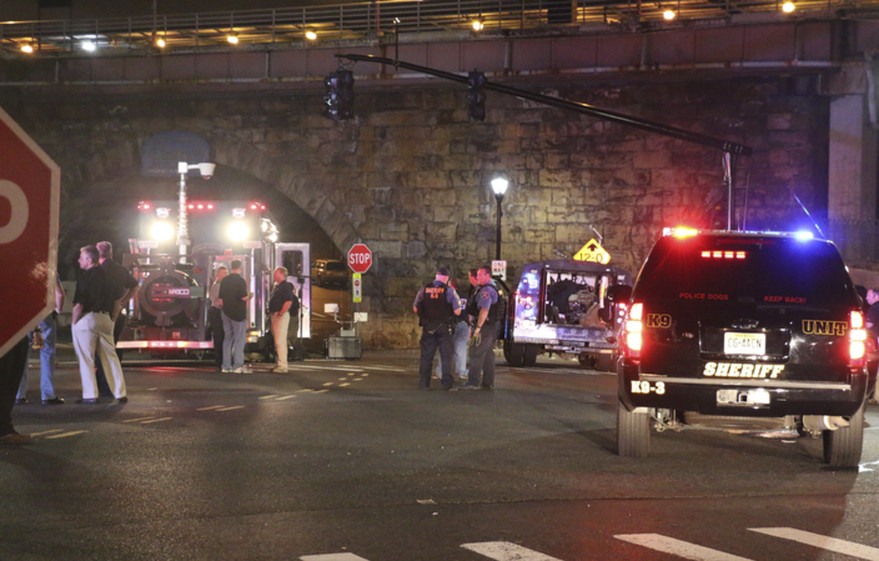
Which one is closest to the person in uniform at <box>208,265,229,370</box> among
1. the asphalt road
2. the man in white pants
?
the asphalt road

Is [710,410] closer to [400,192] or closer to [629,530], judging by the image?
[629,530]

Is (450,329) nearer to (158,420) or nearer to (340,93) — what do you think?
(158,420)

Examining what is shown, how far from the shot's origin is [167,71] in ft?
104

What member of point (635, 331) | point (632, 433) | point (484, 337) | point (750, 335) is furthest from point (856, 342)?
point (484, 337)

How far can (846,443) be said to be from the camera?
31.6 feet

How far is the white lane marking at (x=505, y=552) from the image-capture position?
6.23 meters

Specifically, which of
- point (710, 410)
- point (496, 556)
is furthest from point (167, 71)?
point (496, 556)

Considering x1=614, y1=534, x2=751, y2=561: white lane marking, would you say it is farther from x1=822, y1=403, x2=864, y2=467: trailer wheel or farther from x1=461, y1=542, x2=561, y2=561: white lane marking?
x1=822, y1=403, x2=864, y2=467: trailer wheel

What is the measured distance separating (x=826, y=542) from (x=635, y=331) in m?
3.05

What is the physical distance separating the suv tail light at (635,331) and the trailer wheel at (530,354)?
13977 mm

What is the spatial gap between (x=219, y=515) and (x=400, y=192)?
24891 millimetres

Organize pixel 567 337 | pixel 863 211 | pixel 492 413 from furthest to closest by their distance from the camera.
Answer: pixel 863 211, pixel 567 337, pixel 492 413

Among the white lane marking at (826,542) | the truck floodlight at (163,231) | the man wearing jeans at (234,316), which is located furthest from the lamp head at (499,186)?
the white lane marking at (826,542)

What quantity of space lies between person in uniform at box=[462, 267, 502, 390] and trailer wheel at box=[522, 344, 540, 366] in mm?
6735
